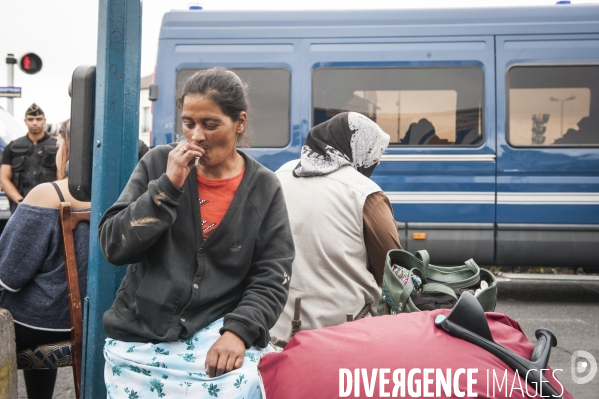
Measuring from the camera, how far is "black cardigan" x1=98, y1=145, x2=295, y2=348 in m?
1.88

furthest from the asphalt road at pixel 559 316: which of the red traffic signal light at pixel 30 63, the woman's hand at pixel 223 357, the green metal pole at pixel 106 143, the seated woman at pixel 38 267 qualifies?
the red traffic signal light at pixel 30 63

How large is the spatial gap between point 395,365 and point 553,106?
687 cm

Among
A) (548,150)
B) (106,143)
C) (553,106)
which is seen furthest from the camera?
(553,106)

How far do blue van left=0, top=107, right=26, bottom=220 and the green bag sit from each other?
724 cm

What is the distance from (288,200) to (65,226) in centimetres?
95

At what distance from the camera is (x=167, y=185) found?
1876 millimetres

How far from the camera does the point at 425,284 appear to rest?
254 cm

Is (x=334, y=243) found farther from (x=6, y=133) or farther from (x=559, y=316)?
(x=6, y=133)

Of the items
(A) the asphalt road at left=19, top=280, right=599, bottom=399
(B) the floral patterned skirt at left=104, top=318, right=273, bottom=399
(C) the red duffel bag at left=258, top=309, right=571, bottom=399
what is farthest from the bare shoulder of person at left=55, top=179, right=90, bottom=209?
(A) the asphalt road at left=19, top=280, right=599, bottom=399

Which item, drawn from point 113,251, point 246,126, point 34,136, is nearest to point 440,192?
point 34,136

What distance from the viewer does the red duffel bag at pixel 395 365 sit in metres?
1.59

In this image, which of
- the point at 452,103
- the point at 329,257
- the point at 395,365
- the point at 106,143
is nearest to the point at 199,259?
the point at 395,365

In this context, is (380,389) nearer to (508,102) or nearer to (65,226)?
(65,226)

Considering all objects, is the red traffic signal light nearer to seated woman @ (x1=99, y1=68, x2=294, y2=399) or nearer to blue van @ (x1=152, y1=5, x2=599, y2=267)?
blue van @ (x1=152, y1=5, x2=599, y2=267)
